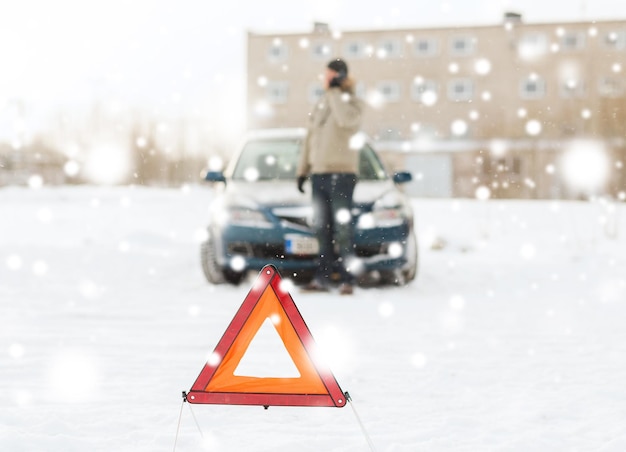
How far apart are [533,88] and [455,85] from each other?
4.75 metres

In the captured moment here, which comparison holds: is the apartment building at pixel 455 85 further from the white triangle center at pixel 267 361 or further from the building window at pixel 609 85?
the white triangle center at pixel 267 361

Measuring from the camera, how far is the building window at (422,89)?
53.5 m

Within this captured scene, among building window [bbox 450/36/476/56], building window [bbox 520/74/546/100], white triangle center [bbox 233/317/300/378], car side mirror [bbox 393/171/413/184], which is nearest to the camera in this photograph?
white triangle center [bbox 233/317/300/378]

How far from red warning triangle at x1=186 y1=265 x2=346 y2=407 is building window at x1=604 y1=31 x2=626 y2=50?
53.4m

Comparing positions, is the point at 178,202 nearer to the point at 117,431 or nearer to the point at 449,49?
the point at 117,431

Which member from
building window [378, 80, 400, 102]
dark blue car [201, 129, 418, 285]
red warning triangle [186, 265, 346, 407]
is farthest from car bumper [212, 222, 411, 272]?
building window [378, 80, 400, 102]

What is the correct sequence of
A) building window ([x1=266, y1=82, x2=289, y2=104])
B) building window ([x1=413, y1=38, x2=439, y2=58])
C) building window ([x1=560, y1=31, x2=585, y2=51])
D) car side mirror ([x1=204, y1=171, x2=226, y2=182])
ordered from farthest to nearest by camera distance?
building window ([x1=266, y1=82, x2=289, y2=104]) → building window ([x1=413, y1=38, x2=439, y2=58]) → building window ([x1=560, y1=31, x2=585, y2=51]) → car side mirror ([x1=204, y1=171, x2=226, y2=182])

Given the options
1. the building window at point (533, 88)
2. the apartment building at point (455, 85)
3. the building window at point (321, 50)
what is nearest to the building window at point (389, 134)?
the apartment building at point (455, 85)

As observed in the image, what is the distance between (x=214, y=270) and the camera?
7.89 metres

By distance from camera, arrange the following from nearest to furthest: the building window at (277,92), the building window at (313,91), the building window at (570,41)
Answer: the building window at (570,41) < the building window at (313,91) < the building window at (277,92)

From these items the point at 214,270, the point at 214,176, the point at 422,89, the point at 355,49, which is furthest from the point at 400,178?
the point at 355,49

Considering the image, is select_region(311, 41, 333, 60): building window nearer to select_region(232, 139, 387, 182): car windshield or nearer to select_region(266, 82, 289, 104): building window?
select_region(266, 82, 289, 104): building window

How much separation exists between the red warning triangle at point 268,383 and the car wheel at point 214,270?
4797 millimetres

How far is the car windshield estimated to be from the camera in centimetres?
840
